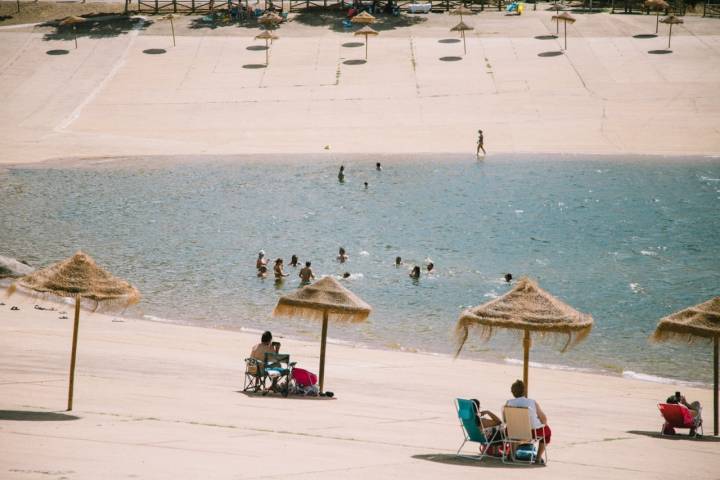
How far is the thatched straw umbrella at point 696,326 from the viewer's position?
1858 cm

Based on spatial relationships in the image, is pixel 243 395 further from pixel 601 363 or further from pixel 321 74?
pixel 321 74

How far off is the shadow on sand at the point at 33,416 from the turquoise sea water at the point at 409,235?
13.7 m

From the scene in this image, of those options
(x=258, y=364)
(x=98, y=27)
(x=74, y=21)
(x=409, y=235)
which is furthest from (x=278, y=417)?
(x=98, y=27)

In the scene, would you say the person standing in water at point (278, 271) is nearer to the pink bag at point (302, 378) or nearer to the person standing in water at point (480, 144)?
the pink bag at point (302, 378)

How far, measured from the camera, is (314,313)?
66.4 feet

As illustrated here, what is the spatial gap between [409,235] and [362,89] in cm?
2105

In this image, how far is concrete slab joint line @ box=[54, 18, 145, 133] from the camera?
57469 millimetres

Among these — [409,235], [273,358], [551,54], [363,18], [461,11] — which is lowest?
[409,235]

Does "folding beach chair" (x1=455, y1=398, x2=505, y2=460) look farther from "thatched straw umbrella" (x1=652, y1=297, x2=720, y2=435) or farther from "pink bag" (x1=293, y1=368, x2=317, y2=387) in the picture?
"thatched straw umbrella" (x1=652, y1=297, x2=720, y2=435)

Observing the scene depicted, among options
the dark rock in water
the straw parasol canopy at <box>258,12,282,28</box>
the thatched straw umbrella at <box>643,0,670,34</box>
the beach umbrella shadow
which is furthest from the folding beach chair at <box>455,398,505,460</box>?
the thatched straw umbrella at <box>643,0,670,34</box>

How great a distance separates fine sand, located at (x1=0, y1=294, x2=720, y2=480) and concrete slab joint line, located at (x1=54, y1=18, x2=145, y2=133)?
32783 millimetres

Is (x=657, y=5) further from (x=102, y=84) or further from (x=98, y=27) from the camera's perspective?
(x=98, y=27)

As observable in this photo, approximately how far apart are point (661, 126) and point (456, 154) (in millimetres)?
10745

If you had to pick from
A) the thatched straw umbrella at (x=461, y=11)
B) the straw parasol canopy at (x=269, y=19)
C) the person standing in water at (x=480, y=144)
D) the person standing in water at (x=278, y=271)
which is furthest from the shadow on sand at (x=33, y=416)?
the thatched straw umbrella at (x=461, y=11)
